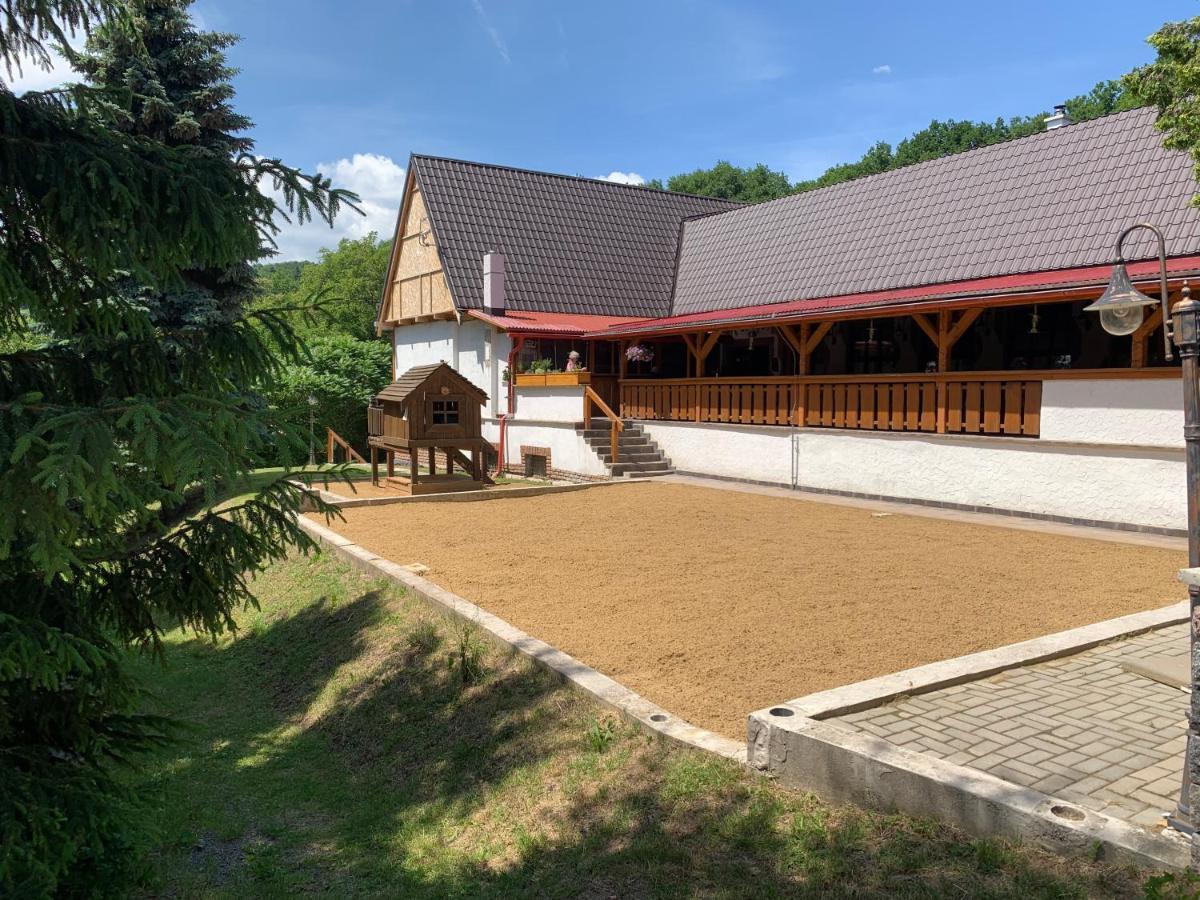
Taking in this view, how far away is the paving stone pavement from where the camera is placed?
385 cm

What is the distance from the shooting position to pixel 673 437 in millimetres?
18266

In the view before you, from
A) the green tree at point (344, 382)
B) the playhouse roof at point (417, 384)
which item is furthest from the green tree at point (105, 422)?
the green tree at point (344, 382)

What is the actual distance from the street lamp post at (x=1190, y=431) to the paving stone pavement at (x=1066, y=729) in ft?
1.00

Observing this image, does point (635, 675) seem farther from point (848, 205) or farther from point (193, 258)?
point (848, 205)

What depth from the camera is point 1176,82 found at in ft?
30.9

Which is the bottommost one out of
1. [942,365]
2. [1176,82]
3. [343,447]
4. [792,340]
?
[343,447]

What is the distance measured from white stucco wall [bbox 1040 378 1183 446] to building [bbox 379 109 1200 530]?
3 cm

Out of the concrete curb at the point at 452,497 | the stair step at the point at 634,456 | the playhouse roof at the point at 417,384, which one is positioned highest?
the playhouse roof at the point at 417,384

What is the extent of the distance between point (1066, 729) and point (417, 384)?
12.6 m

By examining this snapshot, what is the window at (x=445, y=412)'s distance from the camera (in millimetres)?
15836

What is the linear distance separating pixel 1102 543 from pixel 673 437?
9.39m

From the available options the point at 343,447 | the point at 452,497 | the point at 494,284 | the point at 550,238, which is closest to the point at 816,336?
the point at 452,497

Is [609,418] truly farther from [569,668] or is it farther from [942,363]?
[569,668]

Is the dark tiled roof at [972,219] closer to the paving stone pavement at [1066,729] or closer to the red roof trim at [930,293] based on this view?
the red roof trim at [930,293]
